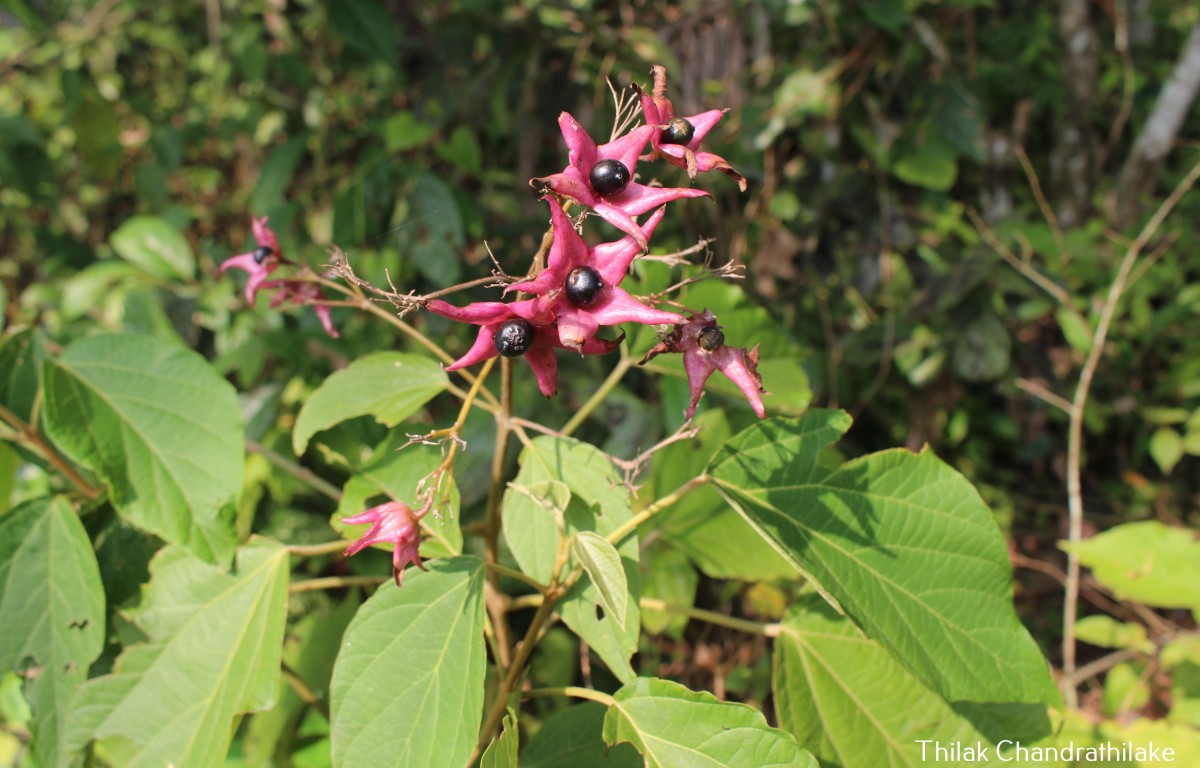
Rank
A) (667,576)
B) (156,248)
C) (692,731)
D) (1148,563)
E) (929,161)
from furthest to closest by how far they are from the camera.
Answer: (929,161) < (156,248) < (1148,563) < (667,576) < (692,731)

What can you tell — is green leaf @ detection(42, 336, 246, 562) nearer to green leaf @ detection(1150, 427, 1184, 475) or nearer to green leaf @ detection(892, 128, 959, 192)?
green leaf @ detection(892, 128, 959, 192)

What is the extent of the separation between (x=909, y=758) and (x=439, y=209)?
5.47 ft

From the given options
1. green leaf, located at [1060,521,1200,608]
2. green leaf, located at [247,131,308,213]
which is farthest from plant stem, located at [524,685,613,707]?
green leaf, located at [247,131,308,213]

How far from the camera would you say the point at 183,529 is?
0.99 metres

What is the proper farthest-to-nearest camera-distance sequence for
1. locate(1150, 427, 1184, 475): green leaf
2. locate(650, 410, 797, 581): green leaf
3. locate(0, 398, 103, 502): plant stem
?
locate(1150, 427, 1184, 475): green leaf
locate(650, 410, 797, 581): green leaf
locate(0, 398, 103, 502): plant stem

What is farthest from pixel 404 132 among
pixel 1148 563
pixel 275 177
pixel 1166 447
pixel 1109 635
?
pixel 1166 447

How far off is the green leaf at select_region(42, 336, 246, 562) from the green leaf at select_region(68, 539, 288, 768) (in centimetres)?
7

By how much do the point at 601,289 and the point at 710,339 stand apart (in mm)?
119

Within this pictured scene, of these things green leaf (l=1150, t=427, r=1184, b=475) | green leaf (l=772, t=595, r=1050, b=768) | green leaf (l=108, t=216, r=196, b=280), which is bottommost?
green leaf (l=1150, t=427, r=1184, b=475)

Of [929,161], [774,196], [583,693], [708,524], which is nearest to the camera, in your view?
[583,693]

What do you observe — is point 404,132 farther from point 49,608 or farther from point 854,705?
point 854,705

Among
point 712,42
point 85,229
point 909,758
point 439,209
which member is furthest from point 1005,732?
point 85,229

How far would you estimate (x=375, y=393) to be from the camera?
A: 101 centimetres

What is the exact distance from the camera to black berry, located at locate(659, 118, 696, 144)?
760 mm
